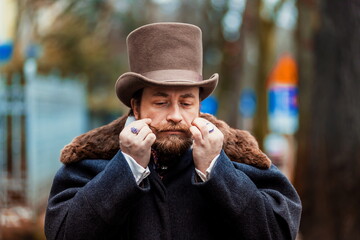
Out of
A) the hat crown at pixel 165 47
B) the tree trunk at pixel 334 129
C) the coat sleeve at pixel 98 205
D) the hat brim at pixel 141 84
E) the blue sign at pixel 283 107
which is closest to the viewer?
the coat sleeve at pixel 98 205

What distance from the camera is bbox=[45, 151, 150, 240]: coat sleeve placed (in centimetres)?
247

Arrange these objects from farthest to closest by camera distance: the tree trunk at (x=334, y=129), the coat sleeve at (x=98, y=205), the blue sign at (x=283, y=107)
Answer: the blue sign at (x=283, y=107), the tree trunk at (x=334, y=129), the coat sleeve at (x=98, y=205)

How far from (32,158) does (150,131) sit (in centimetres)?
625

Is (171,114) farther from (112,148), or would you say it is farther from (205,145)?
(112,148)

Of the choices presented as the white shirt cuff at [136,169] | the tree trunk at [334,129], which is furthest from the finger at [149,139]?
the tree trunk at [334,129]

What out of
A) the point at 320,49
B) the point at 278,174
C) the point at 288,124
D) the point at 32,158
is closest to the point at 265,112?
the point at 288,124

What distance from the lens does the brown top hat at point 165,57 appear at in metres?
2.74

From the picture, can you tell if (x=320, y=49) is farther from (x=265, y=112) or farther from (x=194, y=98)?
(x=265, y=112)

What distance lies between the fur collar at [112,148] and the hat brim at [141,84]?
0.65 feet

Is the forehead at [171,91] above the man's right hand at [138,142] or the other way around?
above

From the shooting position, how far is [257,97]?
13430 millimetres

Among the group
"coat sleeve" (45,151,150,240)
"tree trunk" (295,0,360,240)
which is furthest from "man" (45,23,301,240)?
"tree trunk" (295,0,360,240)

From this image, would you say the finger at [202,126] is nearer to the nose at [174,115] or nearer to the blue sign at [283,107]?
the nose at [174,115]

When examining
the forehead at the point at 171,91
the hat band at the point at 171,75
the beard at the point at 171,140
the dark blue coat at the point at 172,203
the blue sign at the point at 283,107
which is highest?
the hat band at the point at 171,75
